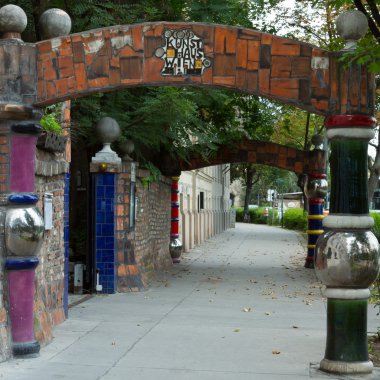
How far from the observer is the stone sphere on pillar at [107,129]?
12242mm

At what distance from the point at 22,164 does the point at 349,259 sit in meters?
3.25

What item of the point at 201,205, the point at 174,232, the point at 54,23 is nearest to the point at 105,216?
the point at 54,23

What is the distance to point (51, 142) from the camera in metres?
8.48

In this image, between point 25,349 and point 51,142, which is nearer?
point 25,349

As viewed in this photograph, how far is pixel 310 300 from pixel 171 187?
7.76 meters

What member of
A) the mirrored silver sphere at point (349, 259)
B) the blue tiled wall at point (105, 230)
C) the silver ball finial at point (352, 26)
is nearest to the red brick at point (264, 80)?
the silver ball finial at point (352, 26)

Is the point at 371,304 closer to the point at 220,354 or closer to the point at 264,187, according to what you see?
the point at 220,354

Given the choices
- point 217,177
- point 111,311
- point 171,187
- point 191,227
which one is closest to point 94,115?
point 111,311

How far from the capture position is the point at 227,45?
7.34 m

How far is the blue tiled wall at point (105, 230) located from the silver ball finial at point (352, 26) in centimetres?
635

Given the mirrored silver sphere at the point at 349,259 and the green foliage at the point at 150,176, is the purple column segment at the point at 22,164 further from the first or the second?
the green foliage at the point at 150,176

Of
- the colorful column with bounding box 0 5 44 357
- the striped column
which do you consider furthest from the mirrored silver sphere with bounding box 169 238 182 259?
the colorful column with bounding box 0 5 44 357

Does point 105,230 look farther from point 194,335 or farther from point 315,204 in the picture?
point 315,204

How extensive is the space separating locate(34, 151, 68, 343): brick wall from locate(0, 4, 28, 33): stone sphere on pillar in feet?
4.92
